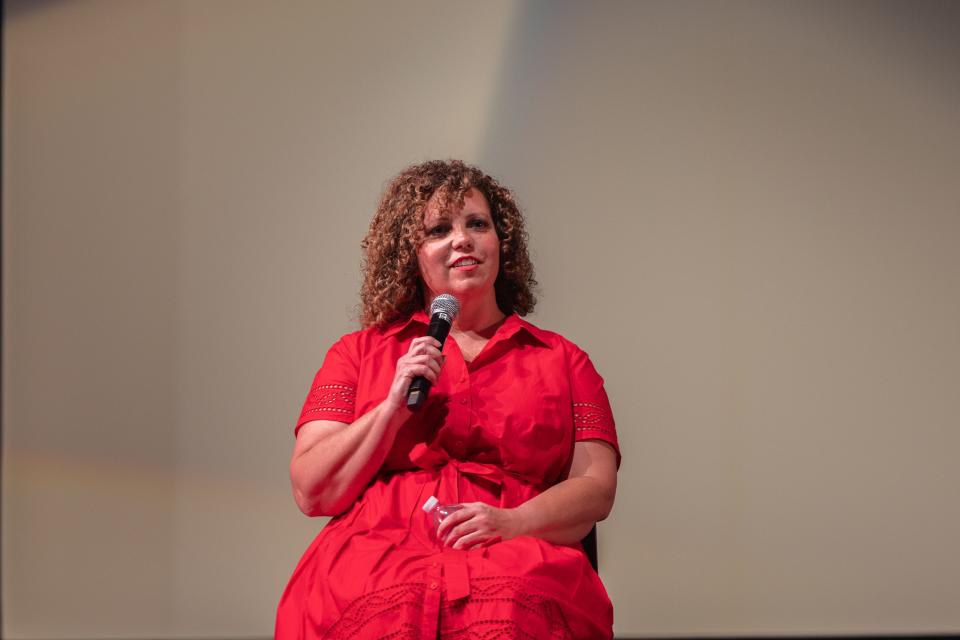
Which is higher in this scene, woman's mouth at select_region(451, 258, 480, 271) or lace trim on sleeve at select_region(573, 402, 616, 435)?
woman's mouth at select_region(451, 258, 480, 271)

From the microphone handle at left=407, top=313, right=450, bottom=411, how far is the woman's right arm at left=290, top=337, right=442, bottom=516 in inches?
0.5

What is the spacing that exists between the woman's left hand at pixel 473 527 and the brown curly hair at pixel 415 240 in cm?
55

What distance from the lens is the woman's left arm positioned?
5.32 feet

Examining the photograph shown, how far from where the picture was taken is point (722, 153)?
3.05 m

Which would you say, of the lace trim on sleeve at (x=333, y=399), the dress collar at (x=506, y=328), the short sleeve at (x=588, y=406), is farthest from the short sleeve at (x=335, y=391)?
the short sleeve at (x=588, y=406)

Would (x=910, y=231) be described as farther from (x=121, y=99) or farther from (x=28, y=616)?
(x=28, y=616)

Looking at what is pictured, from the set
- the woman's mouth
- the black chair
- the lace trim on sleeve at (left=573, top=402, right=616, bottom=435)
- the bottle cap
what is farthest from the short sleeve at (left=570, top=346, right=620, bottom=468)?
the bottle cap

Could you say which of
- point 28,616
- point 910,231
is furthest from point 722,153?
point 28,616

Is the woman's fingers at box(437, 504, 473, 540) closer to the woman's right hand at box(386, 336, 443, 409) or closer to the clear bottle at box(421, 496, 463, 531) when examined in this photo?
the clear bottle at box(421, 496, 463, 531)

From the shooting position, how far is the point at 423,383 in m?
1.65

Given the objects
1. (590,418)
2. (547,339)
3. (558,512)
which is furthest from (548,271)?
(558,512)

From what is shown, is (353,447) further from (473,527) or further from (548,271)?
(548,271)

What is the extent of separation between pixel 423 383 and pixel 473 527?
10.3 inches

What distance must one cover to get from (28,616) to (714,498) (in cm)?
216
